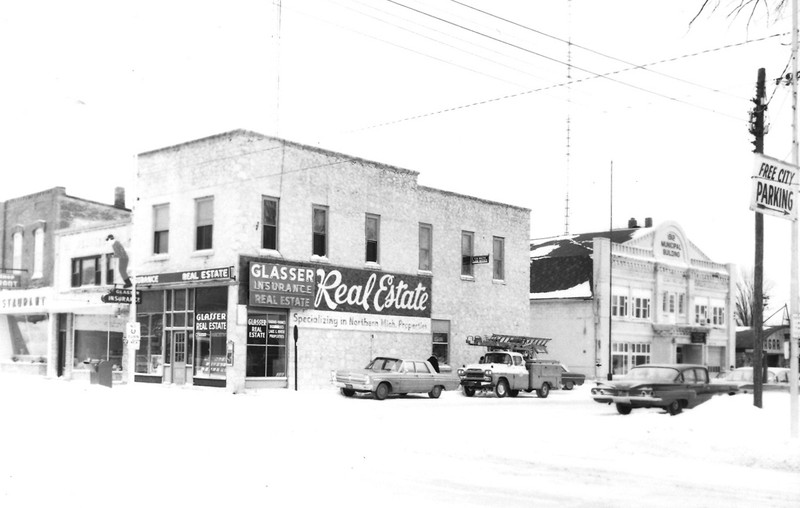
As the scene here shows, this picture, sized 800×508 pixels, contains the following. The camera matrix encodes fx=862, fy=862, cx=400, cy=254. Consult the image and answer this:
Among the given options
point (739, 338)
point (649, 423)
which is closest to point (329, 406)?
point (649, 423)

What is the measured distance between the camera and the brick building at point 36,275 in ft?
133

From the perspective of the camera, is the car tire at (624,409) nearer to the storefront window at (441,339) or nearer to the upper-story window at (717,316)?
the storefront window at (441,339)

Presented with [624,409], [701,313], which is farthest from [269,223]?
[701,313]

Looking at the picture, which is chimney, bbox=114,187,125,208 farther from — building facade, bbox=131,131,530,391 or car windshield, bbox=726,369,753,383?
car windshield, bbox=726,369,753,383

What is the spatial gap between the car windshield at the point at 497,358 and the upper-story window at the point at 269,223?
29.9 ft

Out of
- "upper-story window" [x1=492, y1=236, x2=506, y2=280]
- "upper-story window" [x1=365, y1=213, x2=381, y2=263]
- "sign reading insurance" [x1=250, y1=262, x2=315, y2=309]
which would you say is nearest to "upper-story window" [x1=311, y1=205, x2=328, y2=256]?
"sign reading insurance" [x1=250, y1=262, x2=315, y2=309]

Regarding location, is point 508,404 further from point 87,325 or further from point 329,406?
point 87,325

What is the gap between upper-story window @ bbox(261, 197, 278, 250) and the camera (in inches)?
1262

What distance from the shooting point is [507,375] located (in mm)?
32906

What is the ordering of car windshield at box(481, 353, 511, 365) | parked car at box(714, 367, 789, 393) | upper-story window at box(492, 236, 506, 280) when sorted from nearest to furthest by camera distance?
parked car at box(714, 367, 789, 393)
car windshield at box(481, 353, 511, 365)
upper-story window at box(492, 236, 506, 280)

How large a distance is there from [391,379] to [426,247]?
1025cm

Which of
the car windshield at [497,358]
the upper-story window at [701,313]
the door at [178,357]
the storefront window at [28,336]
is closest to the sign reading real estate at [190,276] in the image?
the door at [178,357]

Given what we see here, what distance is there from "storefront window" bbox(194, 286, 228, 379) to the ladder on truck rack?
10.4m

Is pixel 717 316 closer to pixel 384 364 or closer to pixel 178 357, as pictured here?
pixel 384 364
